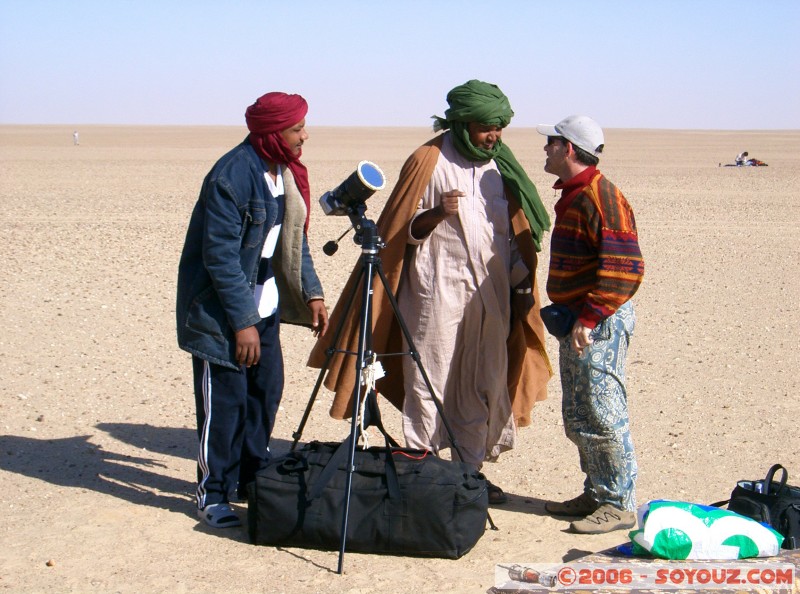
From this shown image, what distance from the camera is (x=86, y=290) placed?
10.2 m

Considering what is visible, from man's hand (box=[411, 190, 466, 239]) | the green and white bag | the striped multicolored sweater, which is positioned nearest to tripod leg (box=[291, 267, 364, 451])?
man's hand (box=[411, 190, 466, 239])

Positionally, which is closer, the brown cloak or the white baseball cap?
the white baseball cap

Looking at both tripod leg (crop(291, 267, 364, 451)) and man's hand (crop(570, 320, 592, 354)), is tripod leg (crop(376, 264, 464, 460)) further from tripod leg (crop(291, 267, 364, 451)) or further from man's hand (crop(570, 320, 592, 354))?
man's hand (crop(570, 320, 592, 354))

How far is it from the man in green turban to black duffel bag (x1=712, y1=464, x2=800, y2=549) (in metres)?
1.20

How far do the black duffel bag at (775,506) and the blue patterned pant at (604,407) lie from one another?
1.75ft

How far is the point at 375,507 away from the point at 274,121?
1728 mm

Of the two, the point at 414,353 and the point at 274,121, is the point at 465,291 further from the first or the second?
the point at 274,121

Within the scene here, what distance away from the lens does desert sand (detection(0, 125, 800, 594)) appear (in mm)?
4492

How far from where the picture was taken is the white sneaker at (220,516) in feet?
15.9

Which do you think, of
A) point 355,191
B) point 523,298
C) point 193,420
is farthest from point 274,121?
point 193,420

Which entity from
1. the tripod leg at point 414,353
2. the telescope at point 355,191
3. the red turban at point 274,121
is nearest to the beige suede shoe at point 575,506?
the tripod leg at point 414,353

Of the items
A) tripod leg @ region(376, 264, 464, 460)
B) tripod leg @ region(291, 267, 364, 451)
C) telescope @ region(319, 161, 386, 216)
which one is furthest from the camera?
tripod leg @ region(291, 267, 364, 451)

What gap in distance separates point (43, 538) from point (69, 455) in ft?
4.12

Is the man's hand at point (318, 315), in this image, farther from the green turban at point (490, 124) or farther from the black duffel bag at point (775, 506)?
the black duffel bag at point (775, 506)
